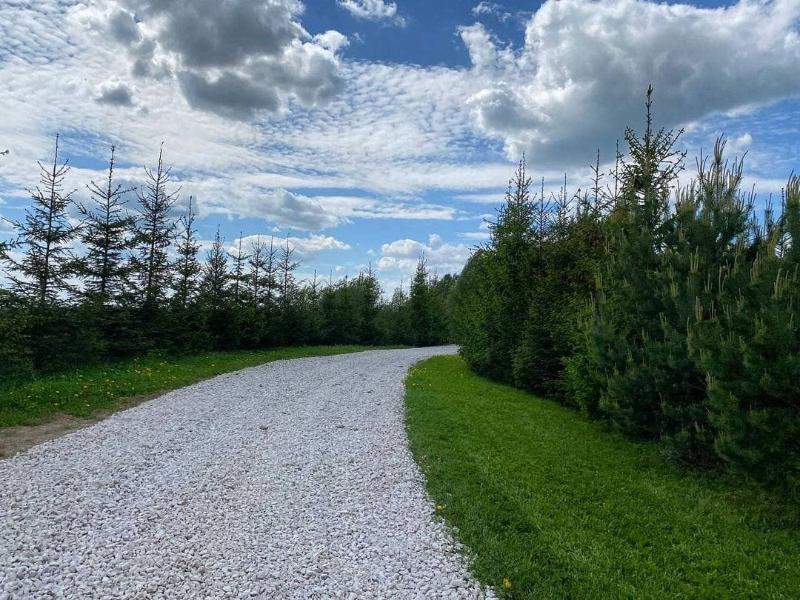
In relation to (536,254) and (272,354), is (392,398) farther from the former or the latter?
(272,354)

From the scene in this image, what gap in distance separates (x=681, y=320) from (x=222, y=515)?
285 inches

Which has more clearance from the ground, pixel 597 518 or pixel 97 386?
pixel 97 386

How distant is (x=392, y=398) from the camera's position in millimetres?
13227

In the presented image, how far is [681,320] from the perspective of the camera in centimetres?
805

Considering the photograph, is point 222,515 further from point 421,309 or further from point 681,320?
point 421,309

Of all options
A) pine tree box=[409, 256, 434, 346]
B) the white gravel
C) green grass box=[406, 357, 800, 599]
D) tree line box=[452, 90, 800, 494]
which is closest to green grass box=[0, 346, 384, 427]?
the white gravel

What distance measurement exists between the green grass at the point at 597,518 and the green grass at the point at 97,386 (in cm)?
682

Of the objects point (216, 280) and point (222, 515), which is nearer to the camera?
point (222, 515)

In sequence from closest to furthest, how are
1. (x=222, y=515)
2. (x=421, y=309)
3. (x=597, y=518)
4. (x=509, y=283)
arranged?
(x=222, y=515) < (x=597, y=518) < (x=509, y=283) < (x=421, y=309)

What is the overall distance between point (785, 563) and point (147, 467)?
7.80 metres

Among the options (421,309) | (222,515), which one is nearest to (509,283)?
(222,515)

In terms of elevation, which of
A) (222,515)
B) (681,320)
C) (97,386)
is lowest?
(222,515)

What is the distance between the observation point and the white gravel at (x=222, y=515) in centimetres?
449

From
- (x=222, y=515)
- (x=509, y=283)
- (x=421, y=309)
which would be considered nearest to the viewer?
(x=222, y=515)
